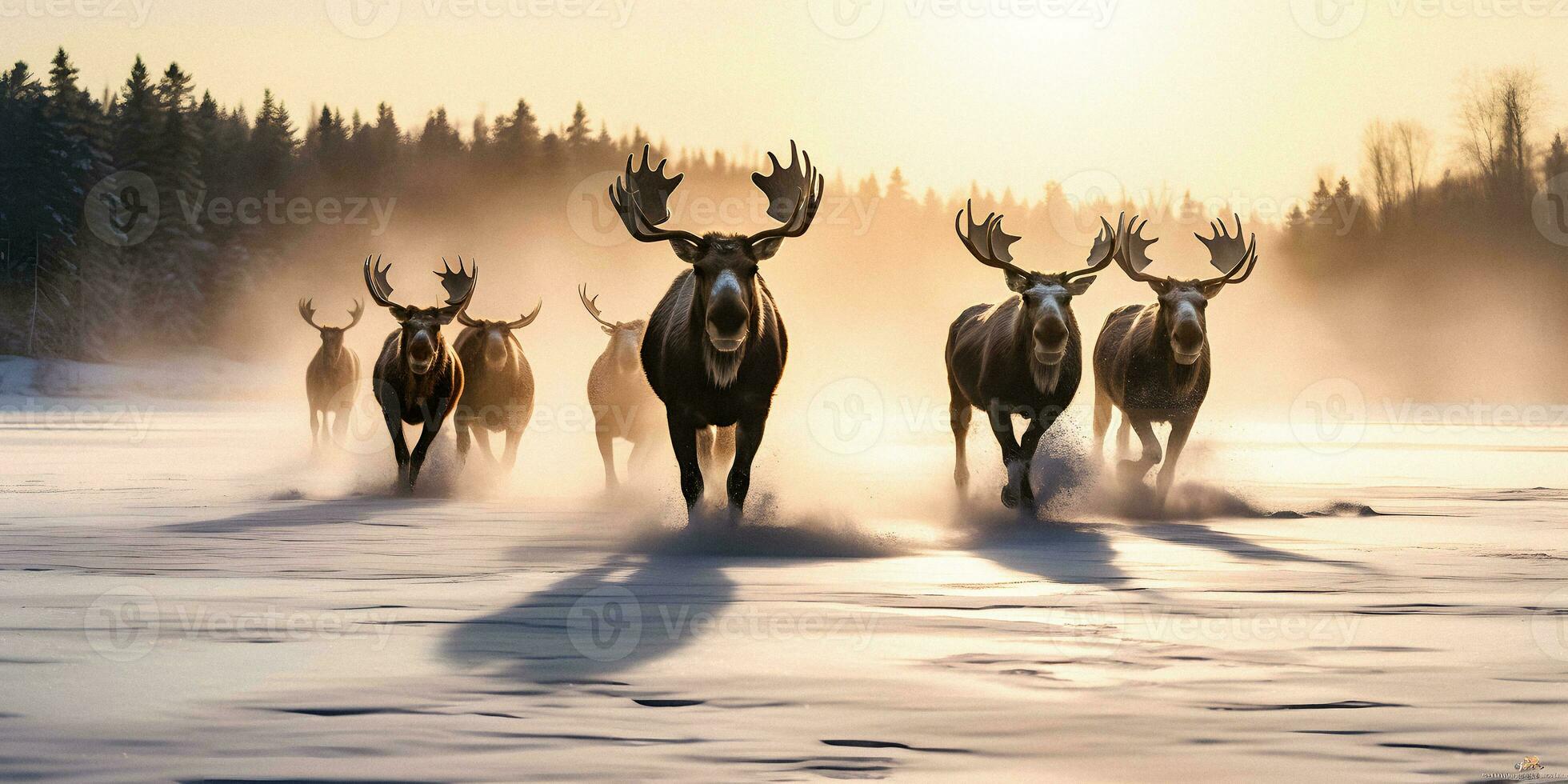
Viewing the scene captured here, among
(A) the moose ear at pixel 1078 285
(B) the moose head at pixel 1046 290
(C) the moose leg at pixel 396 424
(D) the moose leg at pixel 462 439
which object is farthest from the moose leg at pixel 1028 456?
(D) the moose leg at pixel 462 439

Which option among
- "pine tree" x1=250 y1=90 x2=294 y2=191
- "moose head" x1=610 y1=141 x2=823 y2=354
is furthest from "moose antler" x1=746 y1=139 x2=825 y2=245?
"pine tree" x1=250 y1=90 x2=294 y2=191

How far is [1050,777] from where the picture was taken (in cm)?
478

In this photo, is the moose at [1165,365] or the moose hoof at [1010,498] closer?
the moose hoof at [1010,498]

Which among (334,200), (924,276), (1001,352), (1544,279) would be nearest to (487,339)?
(1001,352)

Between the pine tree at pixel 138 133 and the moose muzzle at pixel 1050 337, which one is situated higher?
the pine tree at pixel 138 133

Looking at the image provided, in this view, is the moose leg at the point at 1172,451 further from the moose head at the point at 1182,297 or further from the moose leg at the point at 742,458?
the moose leg at the point at 742,458
